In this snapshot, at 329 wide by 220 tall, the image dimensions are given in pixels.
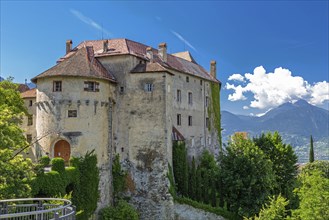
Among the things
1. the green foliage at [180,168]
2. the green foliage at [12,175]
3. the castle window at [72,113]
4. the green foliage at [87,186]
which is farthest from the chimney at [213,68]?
the green foliage at [12,175]

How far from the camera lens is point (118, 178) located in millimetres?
45312

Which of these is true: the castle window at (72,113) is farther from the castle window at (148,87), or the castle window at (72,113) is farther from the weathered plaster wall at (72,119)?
the castle window at (148,87)

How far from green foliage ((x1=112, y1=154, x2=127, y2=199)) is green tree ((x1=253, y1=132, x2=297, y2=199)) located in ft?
69.0

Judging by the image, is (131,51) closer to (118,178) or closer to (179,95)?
(179,95)

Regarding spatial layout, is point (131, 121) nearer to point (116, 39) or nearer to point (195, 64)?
point (116, 39)

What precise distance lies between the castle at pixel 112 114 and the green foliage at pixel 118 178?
788 mm

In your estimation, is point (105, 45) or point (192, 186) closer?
point (105, 45)

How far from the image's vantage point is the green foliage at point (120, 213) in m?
41.8

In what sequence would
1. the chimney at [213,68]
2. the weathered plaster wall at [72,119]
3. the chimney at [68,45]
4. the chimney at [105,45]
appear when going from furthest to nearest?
the chimney at [213,68] < the chimney at [68,45] < the chimney at [105,45] < the weathered plaster wall at [72,119]

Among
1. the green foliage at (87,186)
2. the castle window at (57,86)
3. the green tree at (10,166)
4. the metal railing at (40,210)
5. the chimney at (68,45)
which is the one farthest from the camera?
the chimney at (68,45)

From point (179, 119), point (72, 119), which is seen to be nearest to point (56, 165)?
point (72, 119)

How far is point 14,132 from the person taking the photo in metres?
25.9

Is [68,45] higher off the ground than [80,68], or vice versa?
[68,45]

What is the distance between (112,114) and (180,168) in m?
10.9
